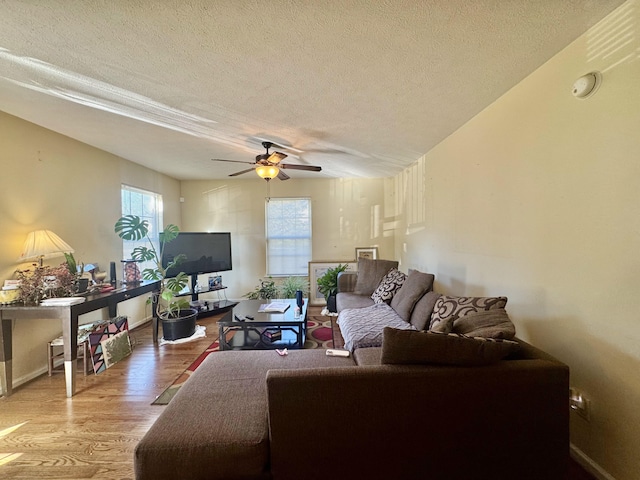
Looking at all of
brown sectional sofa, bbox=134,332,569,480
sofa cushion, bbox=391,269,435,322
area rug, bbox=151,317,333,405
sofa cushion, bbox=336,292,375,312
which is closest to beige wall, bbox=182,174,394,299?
sofa cushion, bbox=336,292,375,312

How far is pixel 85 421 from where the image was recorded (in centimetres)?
196

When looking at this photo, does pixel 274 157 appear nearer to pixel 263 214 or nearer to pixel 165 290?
pixel 165 290

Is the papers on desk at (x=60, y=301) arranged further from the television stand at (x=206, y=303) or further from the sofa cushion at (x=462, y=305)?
the sofa cushion at (x=462, y=305)

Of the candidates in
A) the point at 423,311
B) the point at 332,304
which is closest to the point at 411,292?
the point at 423,311

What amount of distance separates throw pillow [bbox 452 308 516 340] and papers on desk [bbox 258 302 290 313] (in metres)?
1.92

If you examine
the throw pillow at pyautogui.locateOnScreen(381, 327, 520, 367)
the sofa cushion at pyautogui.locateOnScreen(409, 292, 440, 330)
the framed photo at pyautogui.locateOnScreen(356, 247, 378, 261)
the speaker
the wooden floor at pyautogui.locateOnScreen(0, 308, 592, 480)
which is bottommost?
the wooden floor at pyautogui.locateOnScreen(0, 308, 592, 480)

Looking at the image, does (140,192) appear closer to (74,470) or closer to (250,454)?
(74,470)

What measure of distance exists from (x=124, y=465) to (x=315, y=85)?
2.67 meters

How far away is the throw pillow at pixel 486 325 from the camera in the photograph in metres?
1.45

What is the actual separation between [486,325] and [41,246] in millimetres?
3737

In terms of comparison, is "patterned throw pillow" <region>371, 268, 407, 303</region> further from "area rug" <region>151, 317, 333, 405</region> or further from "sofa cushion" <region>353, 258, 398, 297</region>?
"area rug" <region>151, 317, 333, 405</region>

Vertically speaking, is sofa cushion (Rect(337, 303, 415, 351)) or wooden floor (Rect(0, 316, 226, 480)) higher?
sofa cushion (Rect(337, 303, 415, 351))

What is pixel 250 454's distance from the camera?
3.80 ft

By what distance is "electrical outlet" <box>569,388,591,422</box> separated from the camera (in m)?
1.48
